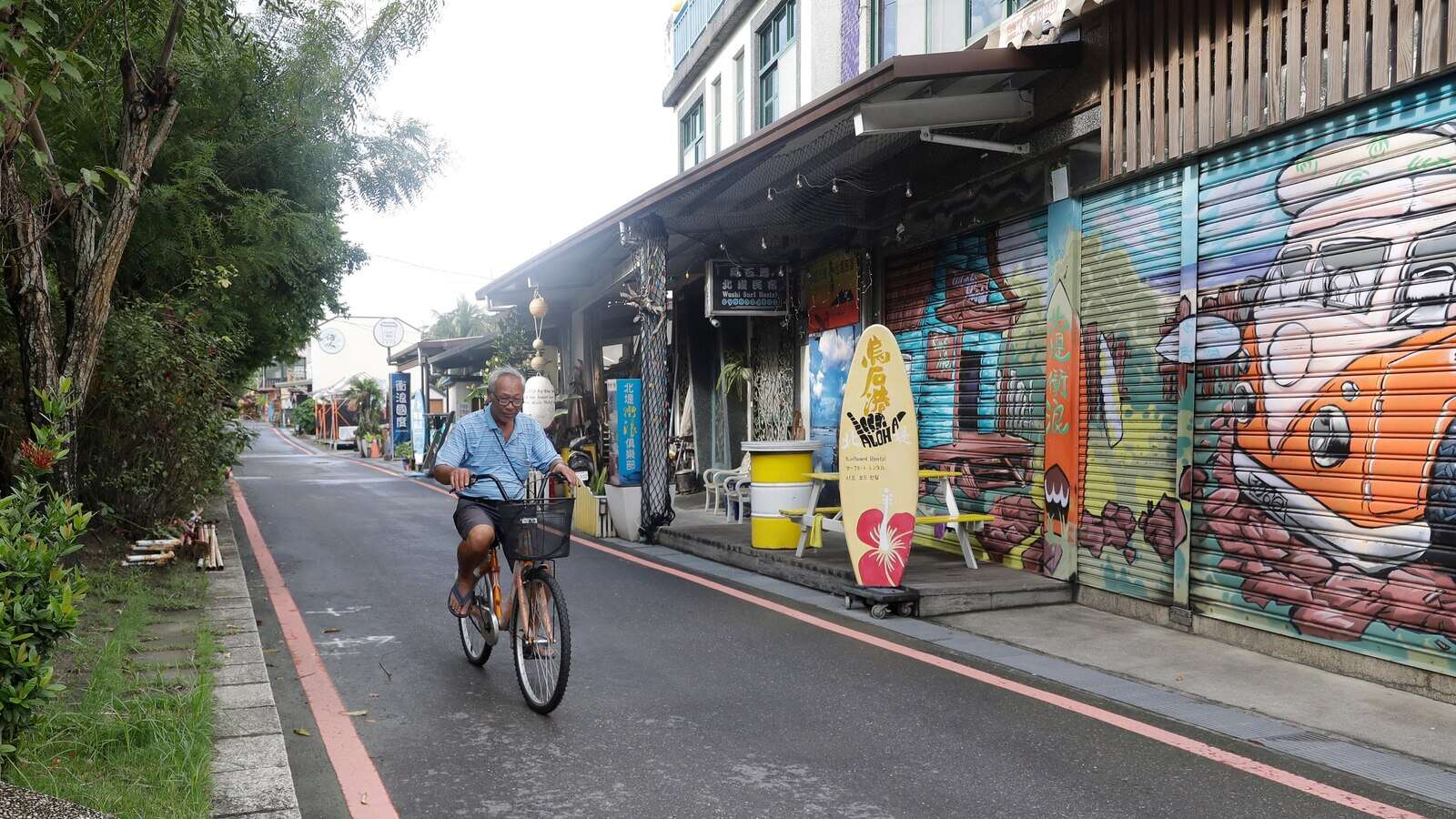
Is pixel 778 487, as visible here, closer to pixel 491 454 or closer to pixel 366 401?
pixel 491 454

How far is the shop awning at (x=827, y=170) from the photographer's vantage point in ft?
25.7

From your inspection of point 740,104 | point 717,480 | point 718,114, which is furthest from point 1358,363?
point 718,114

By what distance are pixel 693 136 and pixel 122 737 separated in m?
18.4

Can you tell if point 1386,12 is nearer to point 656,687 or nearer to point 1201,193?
point 1201,193

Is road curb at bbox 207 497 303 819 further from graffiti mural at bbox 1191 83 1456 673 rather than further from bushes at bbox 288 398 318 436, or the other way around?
bushes at bbox 288 398 318 436

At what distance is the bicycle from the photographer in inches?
202

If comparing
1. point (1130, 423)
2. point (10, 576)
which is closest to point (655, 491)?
point (1130, 423)

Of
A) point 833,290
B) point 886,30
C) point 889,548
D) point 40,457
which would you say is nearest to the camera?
point 40,457

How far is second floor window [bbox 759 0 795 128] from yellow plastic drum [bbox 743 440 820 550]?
7.13 meters

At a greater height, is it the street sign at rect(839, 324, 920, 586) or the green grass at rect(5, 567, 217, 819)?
the street sign at rect(839, 324, 920, 586)

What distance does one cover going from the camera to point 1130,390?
781cm

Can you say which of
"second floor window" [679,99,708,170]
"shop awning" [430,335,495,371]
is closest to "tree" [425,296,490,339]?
"shop awning" [430,335,495,371]

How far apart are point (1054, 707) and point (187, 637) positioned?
505 cm

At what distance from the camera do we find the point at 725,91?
59.9 feet
